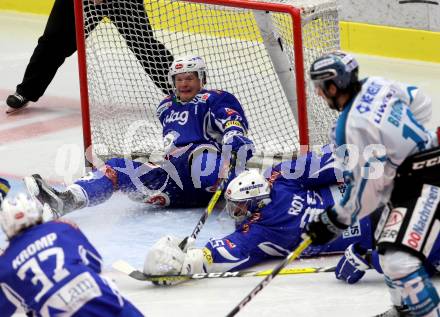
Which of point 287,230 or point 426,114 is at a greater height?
point 426,114

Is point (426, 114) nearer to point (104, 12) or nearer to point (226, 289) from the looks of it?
point (226, 289)

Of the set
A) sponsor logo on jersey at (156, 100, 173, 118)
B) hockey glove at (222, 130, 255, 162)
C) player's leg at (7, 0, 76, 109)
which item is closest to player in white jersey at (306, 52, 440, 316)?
hockey glove at (222, 130, 255, 162)

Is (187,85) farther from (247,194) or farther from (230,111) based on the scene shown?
(247,194)

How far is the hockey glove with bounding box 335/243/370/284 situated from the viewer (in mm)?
5184

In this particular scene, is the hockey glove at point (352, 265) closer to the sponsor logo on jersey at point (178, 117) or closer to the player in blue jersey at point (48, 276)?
the player in blue jersey at point (48, 276)

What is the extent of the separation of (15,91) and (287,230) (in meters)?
3.43

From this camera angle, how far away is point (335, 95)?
4.53 m

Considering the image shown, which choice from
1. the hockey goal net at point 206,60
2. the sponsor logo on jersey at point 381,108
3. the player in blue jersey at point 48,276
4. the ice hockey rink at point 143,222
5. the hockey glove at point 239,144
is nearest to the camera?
the player in blue jersey at point 48,276

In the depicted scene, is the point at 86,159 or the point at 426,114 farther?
the point at 86,159

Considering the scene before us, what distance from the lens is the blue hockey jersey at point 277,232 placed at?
5453 millimetres

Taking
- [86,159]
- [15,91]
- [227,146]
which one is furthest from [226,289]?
[15,91]

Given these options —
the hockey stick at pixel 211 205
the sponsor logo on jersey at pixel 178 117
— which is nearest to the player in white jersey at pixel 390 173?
the hockey stick at pixel 211 205

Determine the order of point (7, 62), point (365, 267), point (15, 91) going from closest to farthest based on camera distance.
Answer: point (365, 267)
point (15, 91)
point (7, 62)

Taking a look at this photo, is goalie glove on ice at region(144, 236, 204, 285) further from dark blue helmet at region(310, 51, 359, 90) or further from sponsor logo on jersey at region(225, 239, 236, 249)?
dark blue helmet at region(310, 51, 359, 90)
